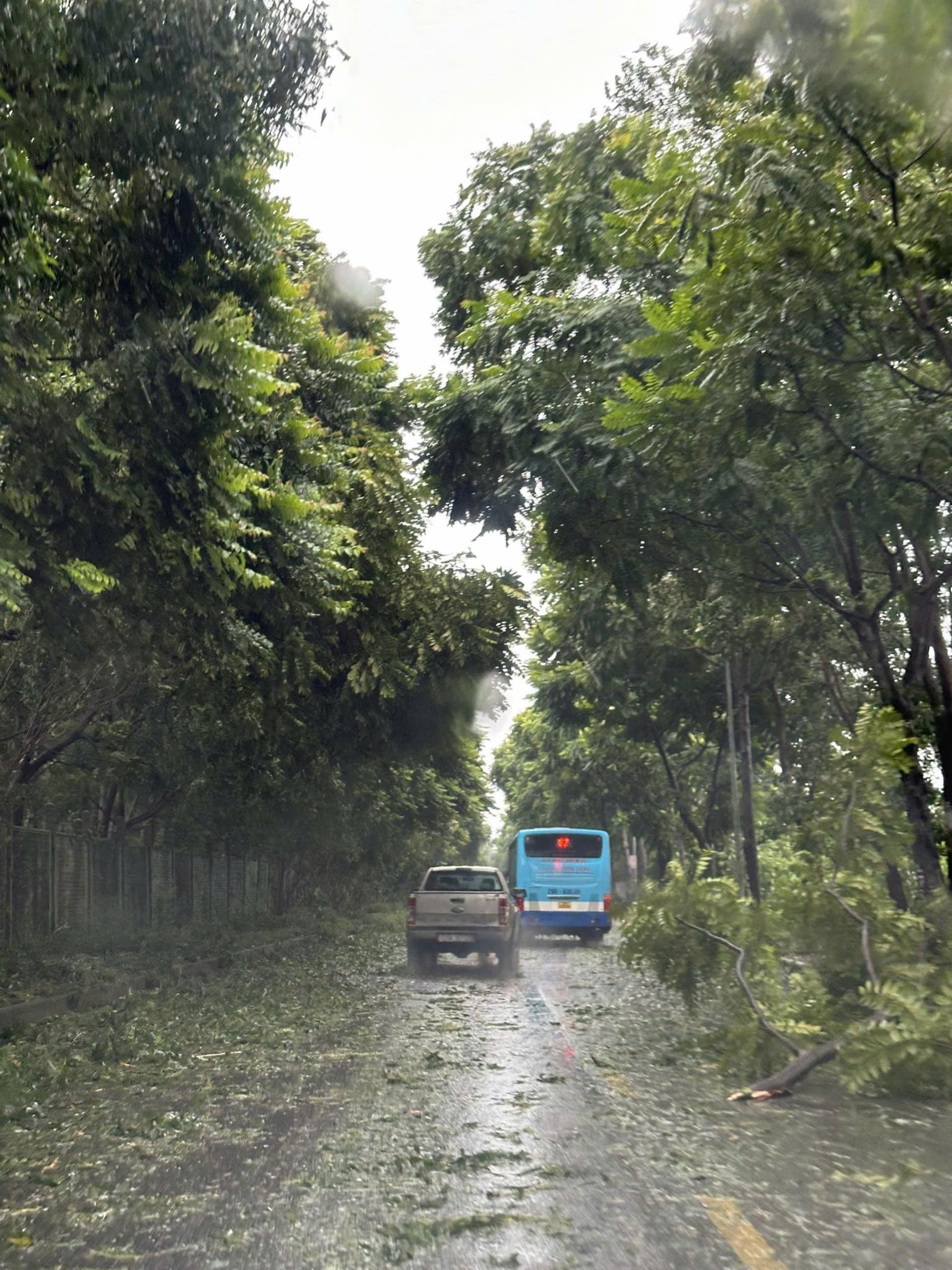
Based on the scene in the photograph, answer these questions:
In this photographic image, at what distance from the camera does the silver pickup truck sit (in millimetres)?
23000

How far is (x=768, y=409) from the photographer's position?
36.2 ft

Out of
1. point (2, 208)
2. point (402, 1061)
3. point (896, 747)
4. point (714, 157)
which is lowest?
point (402, 1061)

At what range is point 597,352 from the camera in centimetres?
1365

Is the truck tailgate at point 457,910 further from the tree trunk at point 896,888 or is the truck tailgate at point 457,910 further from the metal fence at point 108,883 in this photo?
the tree trunk at point 896,888

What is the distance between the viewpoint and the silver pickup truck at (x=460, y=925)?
23.0m

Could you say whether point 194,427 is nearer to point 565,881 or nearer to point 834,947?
point 834,947

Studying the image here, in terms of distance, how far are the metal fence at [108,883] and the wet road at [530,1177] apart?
11.6 meters

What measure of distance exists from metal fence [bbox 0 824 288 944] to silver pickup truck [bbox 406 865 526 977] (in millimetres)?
6030

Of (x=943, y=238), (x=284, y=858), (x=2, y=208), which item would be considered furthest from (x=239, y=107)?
(x=284, y=858)

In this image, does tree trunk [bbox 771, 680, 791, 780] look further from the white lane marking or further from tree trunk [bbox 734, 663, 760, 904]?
the white lane marking

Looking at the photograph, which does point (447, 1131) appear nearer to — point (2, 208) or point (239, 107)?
point (2, 208)

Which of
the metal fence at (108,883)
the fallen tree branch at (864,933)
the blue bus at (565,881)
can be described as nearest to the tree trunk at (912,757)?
the fallen tree branch at (864,933)

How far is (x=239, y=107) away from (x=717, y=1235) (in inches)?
294

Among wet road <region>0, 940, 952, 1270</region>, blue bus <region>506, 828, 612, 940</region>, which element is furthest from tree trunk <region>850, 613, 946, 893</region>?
blue bus <region>506, 828, 612, 940</region>
